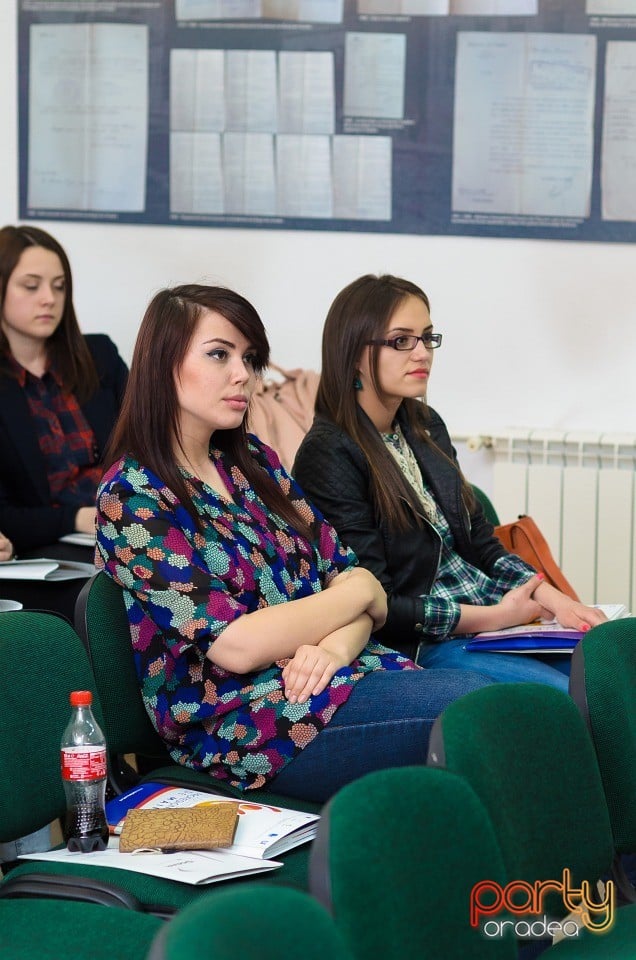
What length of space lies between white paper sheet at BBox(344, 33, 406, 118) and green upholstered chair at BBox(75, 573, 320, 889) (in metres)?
2.40

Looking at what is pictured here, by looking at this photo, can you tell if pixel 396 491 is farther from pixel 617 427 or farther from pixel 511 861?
pixel 617 427

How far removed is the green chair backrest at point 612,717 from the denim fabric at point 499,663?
0.41 meters

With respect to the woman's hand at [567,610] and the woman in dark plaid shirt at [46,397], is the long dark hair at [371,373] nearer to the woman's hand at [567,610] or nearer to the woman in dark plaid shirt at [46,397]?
the woman's hand at [567,610]

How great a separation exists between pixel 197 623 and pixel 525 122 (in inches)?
99.8

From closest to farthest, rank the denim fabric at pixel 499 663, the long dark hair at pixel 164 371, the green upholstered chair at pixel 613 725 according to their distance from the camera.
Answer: the green upholstered chair at pixel 613 725 < the long dark hair at pixel 164 371 < the denim fabric at pixel 499 663

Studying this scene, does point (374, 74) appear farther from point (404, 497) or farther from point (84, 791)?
point (84, 791)

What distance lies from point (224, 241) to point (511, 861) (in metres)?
3.01

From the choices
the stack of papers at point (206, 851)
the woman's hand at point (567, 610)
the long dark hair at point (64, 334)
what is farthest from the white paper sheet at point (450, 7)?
the stack of papers at point (206, 851)

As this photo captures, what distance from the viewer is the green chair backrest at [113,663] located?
194 cm

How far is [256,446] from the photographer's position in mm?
2311

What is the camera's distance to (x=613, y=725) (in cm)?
179

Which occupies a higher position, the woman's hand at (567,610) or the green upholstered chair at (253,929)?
the green upholstered chair at (253,929)

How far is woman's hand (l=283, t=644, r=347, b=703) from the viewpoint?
1900mm

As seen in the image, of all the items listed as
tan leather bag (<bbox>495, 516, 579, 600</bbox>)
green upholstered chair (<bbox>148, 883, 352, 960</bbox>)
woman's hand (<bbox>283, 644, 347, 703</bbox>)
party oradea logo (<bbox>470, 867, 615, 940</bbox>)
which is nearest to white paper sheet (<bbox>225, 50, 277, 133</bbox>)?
tan leather bag (<bbox>495, 516, 579, 600</bbox>)
